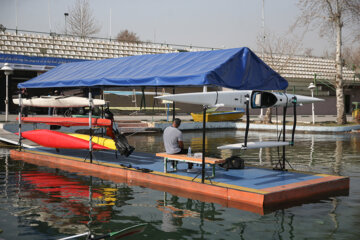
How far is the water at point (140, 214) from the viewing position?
733 centimetres

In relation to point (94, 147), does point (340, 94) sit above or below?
above

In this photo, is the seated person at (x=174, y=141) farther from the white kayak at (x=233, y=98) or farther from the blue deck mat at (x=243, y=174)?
the white kayak at (x=233, y=98)

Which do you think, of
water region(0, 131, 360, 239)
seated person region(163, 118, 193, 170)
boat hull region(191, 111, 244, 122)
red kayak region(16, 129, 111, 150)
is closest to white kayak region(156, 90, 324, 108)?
seated person region(163, 118, 193, 170)

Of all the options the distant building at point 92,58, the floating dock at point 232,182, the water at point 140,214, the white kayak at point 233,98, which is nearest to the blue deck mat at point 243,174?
the floating dock at point 232,182


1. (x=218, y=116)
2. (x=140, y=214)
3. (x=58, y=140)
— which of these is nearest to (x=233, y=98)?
(x=140, y=214)

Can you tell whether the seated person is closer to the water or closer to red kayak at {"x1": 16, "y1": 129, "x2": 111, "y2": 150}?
the water

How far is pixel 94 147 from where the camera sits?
45.3 feet

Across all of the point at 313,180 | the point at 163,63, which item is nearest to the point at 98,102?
the point at 163,63

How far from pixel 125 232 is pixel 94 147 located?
7.93m

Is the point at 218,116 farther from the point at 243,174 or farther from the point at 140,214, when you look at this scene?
the point at 140,214

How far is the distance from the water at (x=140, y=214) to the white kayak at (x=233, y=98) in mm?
2273

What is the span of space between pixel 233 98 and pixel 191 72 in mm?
1253

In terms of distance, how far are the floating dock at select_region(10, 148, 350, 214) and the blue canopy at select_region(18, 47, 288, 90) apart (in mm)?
2261

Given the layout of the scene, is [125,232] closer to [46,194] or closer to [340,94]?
[46,194]
